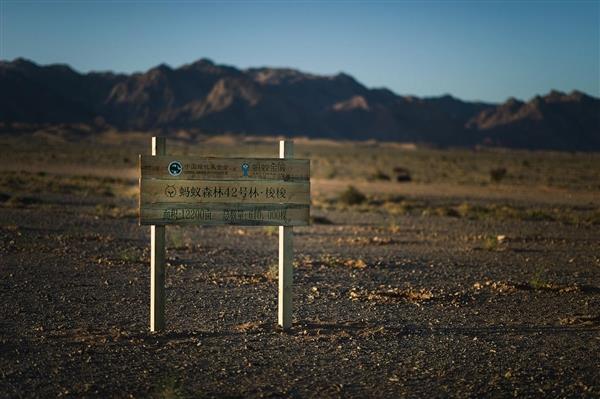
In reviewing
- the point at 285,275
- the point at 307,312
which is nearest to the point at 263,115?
the point at 307,312

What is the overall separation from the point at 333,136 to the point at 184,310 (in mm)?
172133

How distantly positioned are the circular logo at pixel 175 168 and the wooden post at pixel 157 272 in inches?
9.2

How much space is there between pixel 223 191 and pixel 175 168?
595 mm

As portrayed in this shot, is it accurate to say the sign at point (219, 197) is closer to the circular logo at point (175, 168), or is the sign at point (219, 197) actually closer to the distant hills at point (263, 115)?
the circular logo at point (175, 168)

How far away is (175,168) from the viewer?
8.84 metres

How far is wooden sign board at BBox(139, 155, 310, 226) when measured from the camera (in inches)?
347

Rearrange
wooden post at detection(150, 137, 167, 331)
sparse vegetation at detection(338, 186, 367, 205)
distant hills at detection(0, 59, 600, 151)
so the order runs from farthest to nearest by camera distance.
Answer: distant hills at detection(0, 59, 600, 151) → sparse vegetation at detection(338, 186, 367, 205) → wooden post at detection(150, 137, 167, 331)

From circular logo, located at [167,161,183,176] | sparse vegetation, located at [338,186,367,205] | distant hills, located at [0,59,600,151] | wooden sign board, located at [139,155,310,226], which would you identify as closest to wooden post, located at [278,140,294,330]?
wooden sign board, located at [139,155,310,226]

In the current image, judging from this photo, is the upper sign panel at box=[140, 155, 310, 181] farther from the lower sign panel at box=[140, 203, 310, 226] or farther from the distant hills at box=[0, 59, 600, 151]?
the distant hills at box=[0, 59, 600, 151]

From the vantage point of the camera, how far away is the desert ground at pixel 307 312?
741 centimetres

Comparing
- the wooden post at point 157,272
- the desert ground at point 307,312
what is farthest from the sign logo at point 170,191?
the desert ground at point 307,312

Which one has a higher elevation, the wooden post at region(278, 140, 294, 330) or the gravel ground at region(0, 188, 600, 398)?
the wooden post at region(278, 140, 294, 330)

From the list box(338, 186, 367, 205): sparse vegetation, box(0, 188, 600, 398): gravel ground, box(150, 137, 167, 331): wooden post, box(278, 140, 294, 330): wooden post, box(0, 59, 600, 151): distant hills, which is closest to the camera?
box(0, 188, 600, 398): gravel ground

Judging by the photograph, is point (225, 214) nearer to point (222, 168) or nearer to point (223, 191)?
point (223, 191)
